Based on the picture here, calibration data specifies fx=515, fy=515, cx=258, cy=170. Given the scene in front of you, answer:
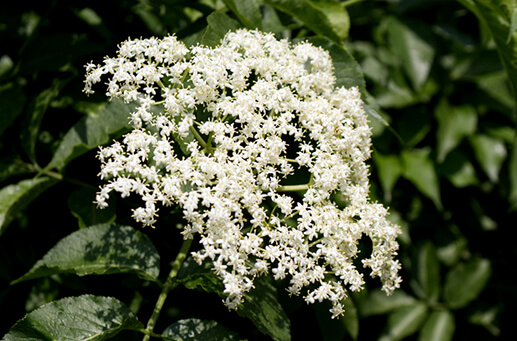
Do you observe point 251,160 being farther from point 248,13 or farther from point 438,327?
point 438,327

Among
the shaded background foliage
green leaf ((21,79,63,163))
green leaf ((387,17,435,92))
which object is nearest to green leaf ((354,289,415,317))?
the shaded background foliage

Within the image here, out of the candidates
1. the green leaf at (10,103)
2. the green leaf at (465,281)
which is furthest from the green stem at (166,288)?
the green leaf at (465,281)

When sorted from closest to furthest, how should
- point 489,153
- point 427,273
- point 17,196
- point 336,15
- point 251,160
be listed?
point 251,160, point 17,196, point 336,15, point 489,153, point 427,273

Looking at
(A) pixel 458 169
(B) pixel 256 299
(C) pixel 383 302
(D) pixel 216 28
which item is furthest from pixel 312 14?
(C) pixel 383 302

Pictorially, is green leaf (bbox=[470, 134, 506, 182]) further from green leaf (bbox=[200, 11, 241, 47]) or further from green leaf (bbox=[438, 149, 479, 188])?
green leaf (bbox=[200, 11, 241, 47])

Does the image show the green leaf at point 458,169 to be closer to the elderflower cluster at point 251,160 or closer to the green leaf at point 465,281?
the green leaf at point 465,281

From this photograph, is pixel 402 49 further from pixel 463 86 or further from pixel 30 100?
pixel 30 100
